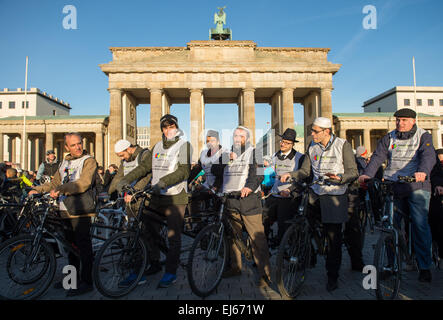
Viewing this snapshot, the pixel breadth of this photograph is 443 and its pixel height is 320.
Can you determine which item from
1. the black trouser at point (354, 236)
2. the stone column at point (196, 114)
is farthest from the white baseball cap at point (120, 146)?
the stone column at point (196, 114)

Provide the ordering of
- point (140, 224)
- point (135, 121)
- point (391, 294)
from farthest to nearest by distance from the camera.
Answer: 1. point (135, 121)
2. point (140, 224)
3. point (391, 294)

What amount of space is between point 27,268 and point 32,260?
0.10m

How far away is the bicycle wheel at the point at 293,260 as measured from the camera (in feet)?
10.9

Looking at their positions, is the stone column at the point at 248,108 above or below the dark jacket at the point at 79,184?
above

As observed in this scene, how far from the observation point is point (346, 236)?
4.68 meters

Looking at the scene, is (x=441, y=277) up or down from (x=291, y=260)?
down

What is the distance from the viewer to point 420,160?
13.0 feet

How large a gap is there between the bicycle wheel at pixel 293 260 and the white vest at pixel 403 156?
1.63m

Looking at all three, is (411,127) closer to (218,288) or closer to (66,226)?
(218,288)

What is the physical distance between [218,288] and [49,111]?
78114 mm

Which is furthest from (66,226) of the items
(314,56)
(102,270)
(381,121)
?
(381,121)

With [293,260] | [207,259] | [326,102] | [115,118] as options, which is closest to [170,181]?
[207,259]

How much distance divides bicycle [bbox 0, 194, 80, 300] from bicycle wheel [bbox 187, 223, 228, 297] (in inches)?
64.8

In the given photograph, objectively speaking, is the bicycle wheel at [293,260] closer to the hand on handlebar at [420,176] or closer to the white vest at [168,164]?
the hand on handlebar at [420,176]
